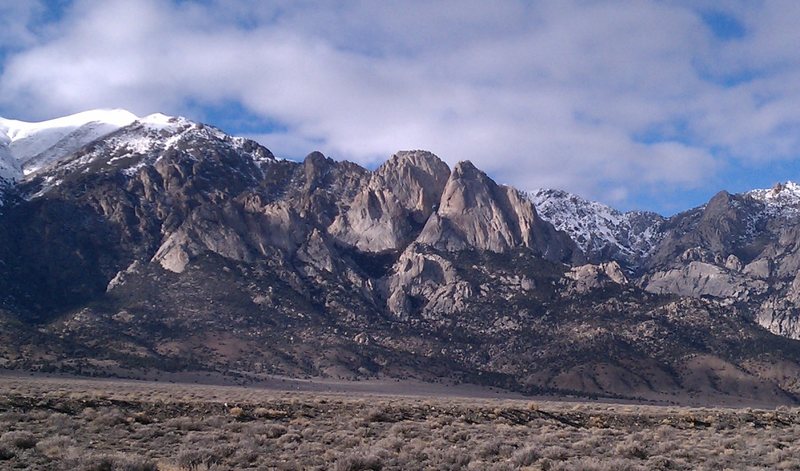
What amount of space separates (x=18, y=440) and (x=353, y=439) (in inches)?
432

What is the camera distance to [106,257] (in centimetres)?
18838

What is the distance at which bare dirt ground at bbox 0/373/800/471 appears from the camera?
863 inches

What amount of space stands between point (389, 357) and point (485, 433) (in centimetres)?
12891

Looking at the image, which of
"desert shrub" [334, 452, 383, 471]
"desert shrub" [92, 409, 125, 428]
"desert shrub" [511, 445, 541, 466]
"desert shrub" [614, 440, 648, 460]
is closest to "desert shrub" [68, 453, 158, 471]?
"desert shrub" [334, 452, 383, 471]

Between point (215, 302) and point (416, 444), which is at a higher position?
point (215, 302)

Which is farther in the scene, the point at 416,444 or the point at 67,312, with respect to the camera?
the point at 67,312

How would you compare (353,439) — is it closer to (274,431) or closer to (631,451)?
(274,431)

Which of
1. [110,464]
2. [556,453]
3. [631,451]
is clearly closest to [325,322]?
[631,451]

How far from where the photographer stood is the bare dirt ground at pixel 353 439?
71.9 ft

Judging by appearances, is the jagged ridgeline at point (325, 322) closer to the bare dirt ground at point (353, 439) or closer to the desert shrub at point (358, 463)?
the bare dirt ground at point (353, 439)

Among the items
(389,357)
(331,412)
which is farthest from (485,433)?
(389,357)

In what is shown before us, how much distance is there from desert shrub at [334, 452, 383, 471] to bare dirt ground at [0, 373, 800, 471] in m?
0.04

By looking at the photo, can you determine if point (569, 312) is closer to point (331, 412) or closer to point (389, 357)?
point (389, 357)

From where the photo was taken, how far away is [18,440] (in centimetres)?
2228
